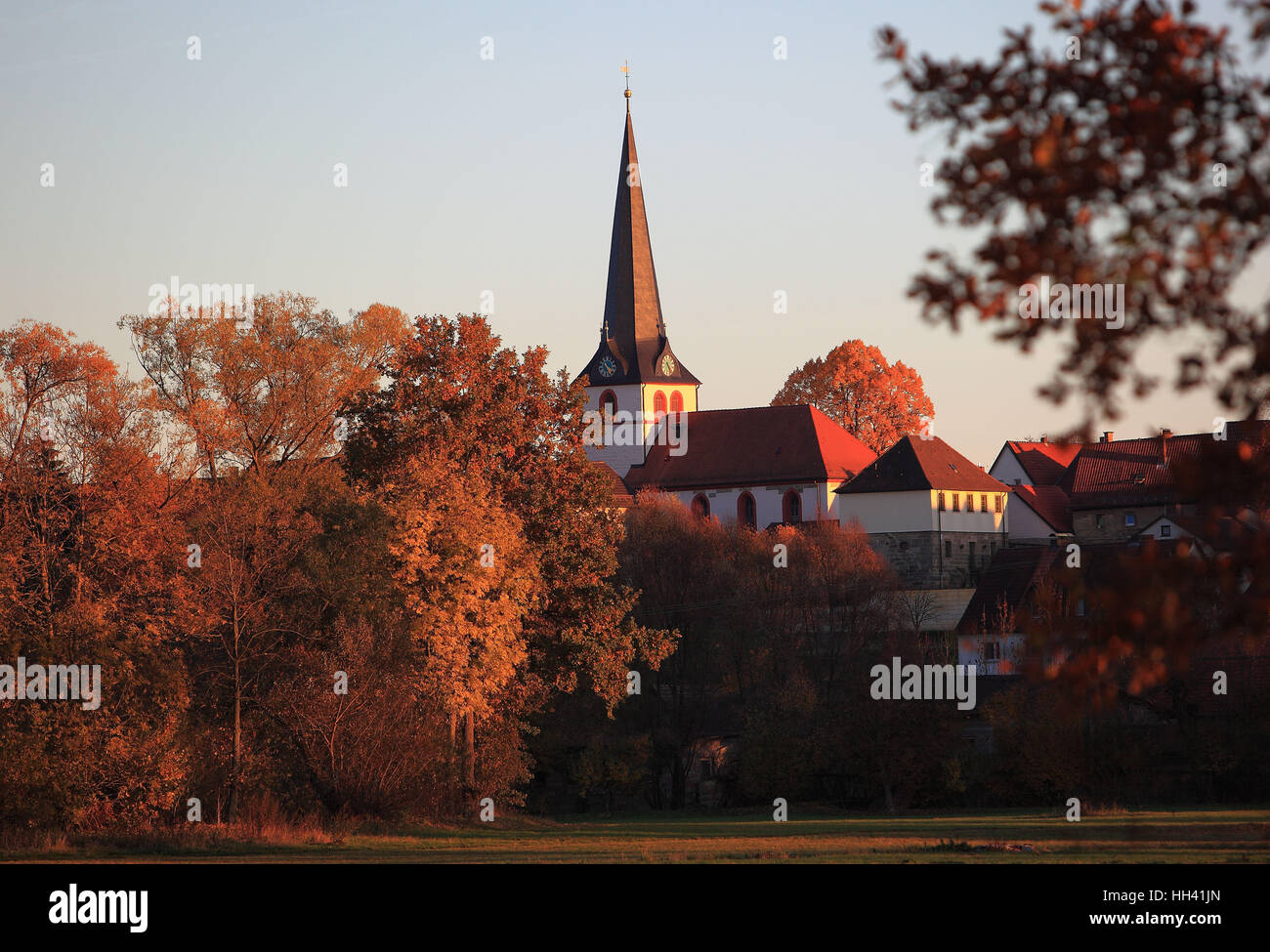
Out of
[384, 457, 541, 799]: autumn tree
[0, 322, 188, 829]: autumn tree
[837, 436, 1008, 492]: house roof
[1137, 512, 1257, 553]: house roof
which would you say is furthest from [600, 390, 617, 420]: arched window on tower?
[1137, 512, 1257, 553]: house roof

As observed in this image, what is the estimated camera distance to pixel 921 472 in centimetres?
7925

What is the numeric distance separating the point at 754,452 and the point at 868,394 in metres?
7.71

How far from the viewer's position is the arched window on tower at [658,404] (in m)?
109

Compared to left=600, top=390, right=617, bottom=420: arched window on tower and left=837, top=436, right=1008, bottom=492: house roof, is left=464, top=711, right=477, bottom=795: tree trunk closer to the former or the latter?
left=837, top=436, right=1008, bottom=492: house roof

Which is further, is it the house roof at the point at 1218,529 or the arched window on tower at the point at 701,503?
the arched window on tower at the point at 701,503

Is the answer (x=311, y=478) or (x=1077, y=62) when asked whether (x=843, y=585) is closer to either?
(x=311, y=478)

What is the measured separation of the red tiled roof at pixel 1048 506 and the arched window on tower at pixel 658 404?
31.1 meters

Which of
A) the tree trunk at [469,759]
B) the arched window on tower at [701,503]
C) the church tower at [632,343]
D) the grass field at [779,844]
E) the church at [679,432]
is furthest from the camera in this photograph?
the church tower at [632,343]

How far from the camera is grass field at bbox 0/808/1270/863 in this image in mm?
23062

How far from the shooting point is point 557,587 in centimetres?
3759

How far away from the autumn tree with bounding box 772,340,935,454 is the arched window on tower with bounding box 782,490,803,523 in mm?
5379

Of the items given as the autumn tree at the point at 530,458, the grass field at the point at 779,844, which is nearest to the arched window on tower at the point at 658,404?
the autumn tree at the point at 530,458

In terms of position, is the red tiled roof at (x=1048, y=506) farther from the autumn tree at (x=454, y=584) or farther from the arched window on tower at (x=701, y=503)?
the autumn tree at (x=454, y=584)
